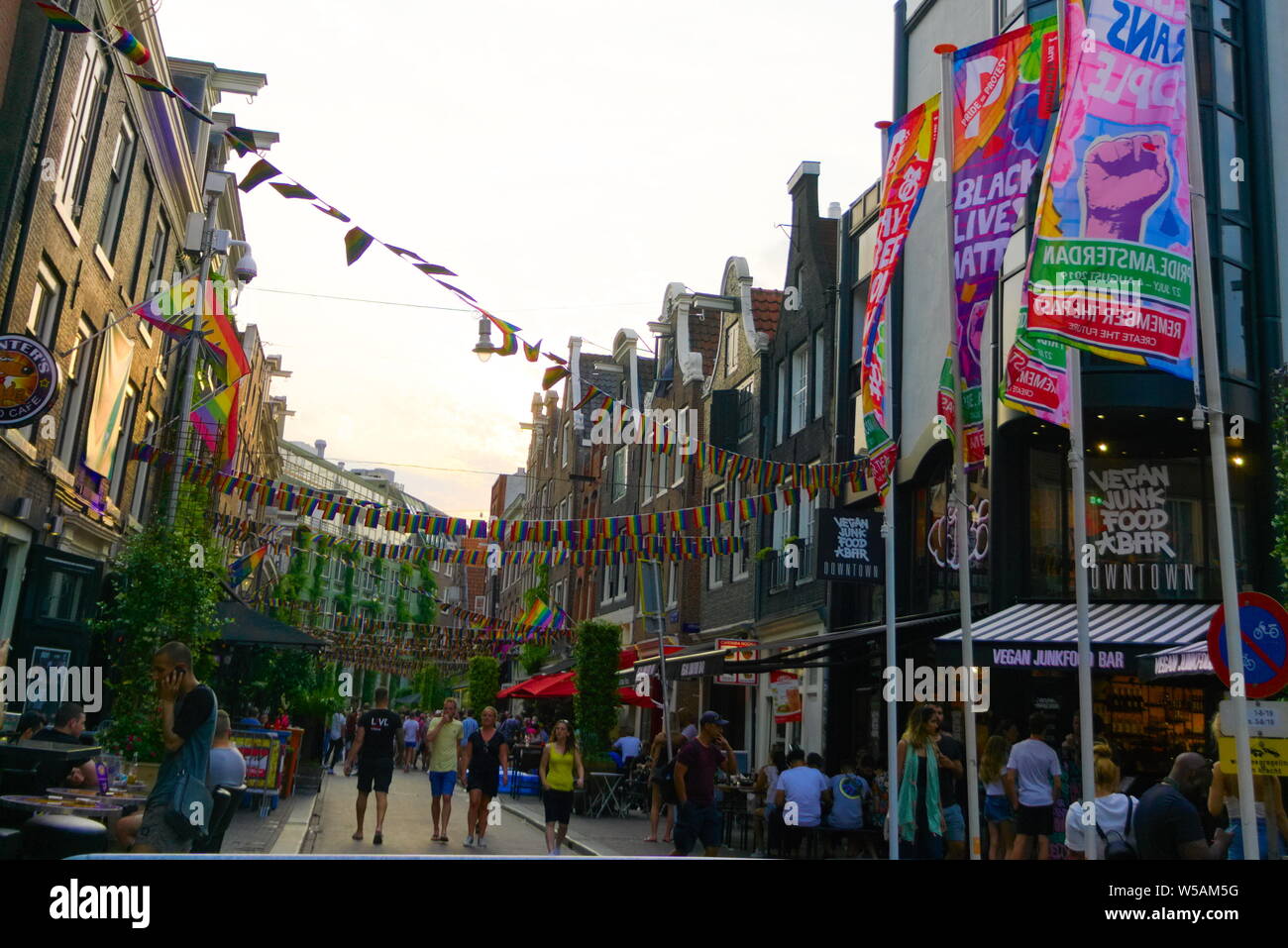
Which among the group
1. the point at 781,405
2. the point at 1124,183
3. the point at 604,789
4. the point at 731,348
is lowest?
the point at 604,789

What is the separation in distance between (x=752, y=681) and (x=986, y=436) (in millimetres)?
8613

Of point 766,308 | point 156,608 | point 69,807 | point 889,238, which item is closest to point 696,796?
point 889,238

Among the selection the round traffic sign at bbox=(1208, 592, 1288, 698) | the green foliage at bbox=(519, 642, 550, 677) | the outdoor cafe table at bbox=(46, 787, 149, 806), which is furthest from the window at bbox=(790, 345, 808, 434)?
the green foliage at bbox=(519, 642, 550, 677)

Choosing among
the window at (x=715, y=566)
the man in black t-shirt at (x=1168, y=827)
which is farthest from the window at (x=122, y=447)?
the man in black t-shirt at (x=1168, y=827)

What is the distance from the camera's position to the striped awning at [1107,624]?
42.9ft

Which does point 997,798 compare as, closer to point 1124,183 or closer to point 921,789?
point 921,789

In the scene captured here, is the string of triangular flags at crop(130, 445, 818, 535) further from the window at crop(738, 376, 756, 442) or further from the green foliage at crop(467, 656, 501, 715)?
the green foliage at crop(467, 656, 501, 715)

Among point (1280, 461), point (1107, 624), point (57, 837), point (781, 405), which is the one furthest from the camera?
point (781, 405)

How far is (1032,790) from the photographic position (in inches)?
447

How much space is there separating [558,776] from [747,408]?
16253mm

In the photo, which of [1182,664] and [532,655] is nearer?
[1182,664]

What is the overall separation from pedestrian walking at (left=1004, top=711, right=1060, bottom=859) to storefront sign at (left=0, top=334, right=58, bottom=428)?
36.4 feet

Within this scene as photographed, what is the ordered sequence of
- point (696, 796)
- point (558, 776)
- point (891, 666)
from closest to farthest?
point (891, 666)
point (696, 796)
point (558, 776)

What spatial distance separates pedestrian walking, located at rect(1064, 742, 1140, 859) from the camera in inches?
304
